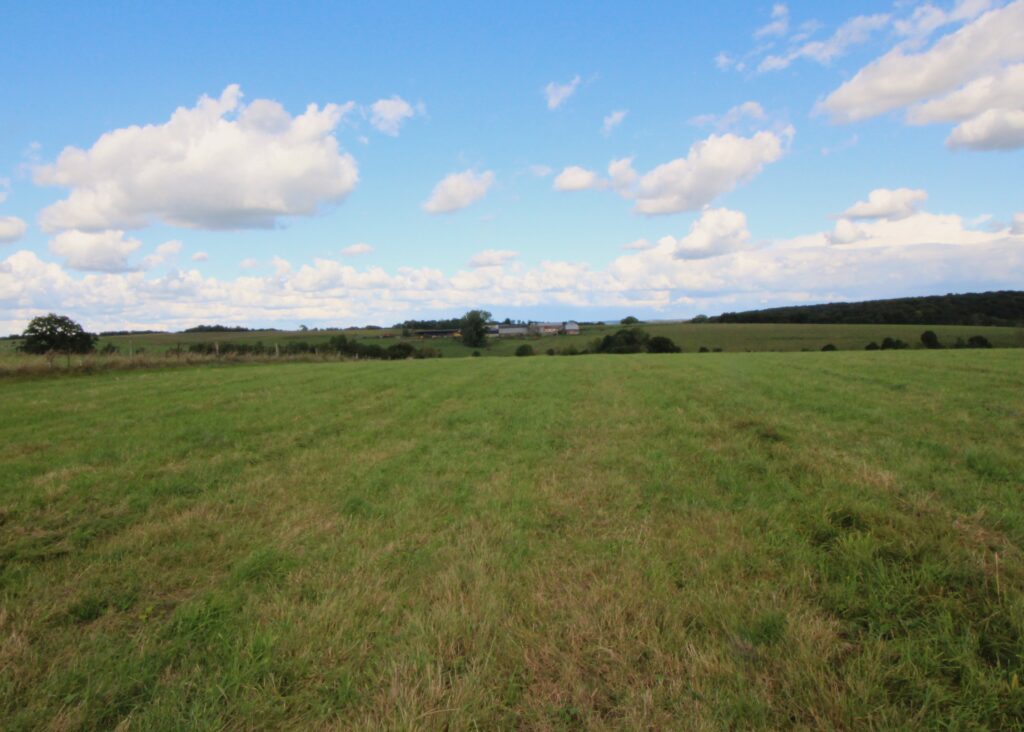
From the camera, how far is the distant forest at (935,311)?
100700 millimetres

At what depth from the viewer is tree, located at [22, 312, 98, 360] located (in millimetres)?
32156

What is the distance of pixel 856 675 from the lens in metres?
2.79

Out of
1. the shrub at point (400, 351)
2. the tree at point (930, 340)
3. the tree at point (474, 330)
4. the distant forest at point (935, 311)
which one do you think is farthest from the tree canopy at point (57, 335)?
the distant forest at point (935, 311)

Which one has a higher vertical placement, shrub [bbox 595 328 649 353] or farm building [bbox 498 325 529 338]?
farm building [bbox 498 325 529 338]

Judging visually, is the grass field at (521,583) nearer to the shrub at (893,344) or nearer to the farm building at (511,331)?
the shrub at (893,344)

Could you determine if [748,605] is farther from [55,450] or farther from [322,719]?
[55,450]

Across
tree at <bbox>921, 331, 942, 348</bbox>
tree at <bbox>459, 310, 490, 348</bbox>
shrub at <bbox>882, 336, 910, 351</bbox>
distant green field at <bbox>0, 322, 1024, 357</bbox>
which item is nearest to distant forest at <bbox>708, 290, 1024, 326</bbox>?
distant green field at <bbox>0, 322, 1024, 357</bbox>

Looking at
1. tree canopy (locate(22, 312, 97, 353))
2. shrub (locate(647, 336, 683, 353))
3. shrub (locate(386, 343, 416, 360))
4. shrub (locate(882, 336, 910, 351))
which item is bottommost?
shrub (locate(882, 336, 910, 351))

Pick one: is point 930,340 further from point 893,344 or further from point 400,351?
point 400,351

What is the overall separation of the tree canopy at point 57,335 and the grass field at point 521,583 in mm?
31955

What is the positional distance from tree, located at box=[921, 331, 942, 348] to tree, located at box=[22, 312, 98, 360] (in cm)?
9892

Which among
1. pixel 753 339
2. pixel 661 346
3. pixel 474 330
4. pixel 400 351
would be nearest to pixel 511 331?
pixel 474 330

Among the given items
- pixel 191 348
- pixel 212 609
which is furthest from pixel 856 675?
pixel 191 348

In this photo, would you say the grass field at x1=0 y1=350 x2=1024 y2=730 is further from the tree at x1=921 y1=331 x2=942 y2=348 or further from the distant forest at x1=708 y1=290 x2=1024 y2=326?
the distant forest at x1=708 y1=290 x2=1024 y2=326
